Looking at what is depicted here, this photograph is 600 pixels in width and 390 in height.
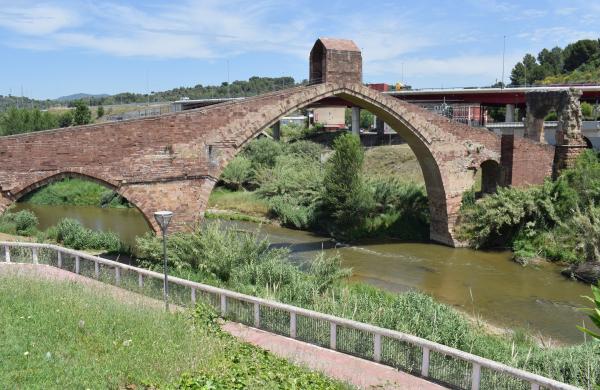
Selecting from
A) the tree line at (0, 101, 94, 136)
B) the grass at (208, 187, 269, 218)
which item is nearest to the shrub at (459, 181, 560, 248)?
the grass at (208, 187, 269, 218)

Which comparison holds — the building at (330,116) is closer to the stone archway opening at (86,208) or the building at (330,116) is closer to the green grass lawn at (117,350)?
the stone archway opening at (86,208)

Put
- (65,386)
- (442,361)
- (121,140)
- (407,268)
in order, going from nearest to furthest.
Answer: (65,386) < (442,361) < (121,140) < (407,268)

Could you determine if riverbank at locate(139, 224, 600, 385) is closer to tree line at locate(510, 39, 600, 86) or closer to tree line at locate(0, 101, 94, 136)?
tree line at locate(0, 101, 94, 136)

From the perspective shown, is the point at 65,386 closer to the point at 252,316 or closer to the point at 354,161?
the point at 252,316

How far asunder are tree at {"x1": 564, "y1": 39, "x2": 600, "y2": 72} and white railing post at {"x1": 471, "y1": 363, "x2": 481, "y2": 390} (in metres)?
75.5

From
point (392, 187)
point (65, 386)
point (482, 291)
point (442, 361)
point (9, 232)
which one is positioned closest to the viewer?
point (65, 386)

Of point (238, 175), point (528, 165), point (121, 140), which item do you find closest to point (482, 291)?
point (528, 165)

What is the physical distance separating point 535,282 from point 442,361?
467 inches

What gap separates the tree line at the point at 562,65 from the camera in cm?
6706

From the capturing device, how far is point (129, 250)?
17.7 meters

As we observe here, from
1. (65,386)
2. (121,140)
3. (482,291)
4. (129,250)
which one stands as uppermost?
(121,140)

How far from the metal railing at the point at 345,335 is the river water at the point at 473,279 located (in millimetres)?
7282

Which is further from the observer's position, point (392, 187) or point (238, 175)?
point (238, 175)

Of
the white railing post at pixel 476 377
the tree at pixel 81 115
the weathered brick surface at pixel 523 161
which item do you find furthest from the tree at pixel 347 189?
the tree at pixel 81 115
